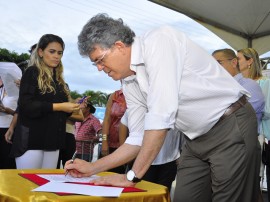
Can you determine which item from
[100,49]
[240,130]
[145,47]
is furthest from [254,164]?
[100,49]

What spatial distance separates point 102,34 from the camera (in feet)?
4.59

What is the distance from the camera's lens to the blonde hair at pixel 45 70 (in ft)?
7.72

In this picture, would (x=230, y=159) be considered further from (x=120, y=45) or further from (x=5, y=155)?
(x=5, y=155)

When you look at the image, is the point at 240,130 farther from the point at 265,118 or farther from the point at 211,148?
the point at 265,118

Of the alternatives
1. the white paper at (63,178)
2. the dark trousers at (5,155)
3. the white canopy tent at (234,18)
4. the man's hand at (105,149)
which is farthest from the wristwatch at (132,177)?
the white canopy tent at (234,18)

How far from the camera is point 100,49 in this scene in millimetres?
1422

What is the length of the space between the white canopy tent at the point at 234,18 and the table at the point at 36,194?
12.8 ft

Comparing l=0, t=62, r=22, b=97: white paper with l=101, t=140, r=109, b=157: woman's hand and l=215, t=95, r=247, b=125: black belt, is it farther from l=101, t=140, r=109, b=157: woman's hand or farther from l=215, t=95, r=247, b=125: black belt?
l=215, t=95, r=247, b=125: black belt

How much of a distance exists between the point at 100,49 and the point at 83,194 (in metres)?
0.57

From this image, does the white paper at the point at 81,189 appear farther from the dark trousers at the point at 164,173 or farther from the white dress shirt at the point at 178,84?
the dark trousers at the point at 164,173

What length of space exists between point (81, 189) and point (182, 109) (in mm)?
518

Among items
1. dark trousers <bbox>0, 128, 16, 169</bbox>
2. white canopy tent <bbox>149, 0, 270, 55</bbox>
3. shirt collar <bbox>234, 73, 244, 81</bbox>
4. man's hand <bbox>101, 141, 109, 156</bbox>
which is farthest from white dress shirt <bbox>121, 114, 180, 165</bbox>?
white canopy tent <bbox>149, 0, 270, 55</bbox>

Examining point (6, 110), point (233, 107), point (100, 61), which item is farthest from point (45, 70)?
point (233, 107)

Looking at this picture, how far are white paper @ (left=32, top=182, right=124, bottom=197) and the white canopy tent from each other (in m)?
3.99
